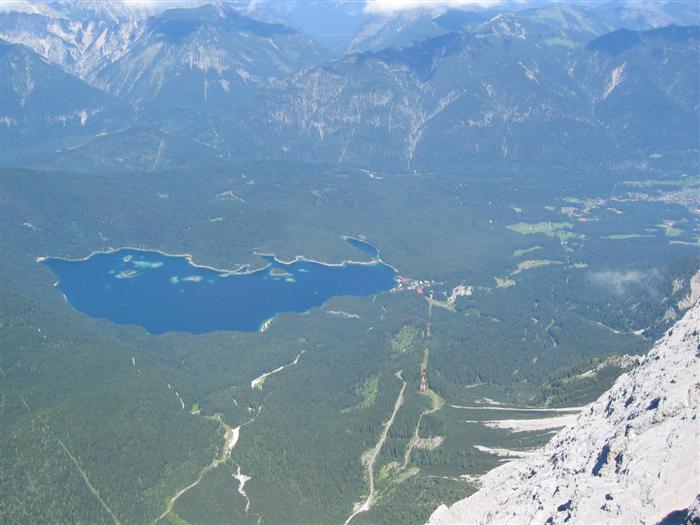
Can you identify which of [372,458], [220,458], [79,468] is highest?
[372,458]

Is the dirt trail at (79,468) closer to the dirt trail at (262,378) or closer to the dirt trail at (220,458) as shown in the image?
the dirt trail at (220,458)

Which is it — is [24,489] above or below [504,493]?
below

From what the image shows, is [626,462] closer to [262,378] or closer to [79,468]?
[79,468]

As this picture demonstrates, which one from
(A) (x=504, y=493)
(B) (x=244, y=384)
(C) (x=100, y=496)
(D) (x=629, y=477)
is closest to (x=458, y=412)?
(B) (x=244, y=384)

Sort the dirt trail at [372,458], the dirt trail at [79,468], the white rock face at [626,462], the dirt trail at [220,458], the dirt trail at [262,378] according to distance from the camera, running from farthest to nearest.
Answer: the dirt trail at [262,378]
the dirt trail at [220,458]
the dirt trail at [79,468]
the dirt trail at [372,458]
the white rock face at [626,462]

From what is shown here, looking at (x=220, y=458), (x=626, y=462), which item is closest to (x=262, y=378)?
(x=220, y=458)

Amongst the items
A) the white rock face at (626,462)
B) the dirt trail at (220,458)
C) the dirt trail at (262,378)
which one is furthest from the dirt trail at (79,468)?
the white rock face at (626,462)

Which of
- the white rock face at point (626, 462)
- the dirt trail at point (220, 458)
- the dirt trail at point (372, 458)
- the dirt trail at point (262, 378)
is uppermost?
the white rock face at point (626, 462)

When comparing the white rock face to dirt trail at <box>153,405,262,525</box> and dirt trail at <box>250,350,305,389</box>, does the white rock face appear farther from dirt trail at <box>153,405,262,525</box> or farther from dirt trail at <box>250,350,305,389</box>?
dirt trail at <box>250,350,305,389</box>

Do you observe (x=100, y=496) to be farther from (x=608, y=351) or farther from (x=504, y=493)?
(x=608, y=351)
